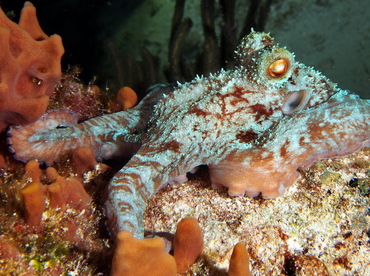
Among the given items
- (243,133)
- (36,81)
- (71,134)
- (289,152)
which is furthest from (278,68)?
(36,81)

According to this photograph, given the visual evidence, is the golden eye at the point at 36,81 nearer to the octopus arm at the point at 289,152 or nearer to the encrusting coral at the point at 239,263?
the octopus arm at the point at 289,152

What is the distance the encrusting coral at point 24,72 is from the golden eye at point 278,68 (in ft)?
6.30

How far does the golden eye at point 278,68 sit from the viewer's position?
2.65 meters

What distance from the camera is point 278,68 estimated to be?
8.79 ft

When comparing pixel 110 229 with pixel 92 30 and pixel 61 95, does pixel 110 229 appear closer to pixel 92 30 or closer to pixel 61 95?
pixel 61 95

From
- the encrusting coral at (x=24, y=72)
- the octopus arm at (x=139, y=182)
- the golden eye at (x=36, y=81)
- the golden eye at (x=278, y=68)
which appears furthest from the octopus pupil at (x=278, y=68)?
the golden eye at (x=36, y=81)

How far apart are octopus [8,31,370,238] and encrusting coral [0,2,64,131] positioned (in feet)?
0.98

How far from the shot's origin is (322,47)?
1241cm

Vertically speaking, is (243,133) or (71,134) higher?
(243,133)

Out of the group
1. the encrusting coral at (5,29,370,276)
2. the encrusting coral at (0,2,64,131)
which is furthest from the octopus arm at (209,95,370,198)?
the encrusting coral at (0,2,64,131)

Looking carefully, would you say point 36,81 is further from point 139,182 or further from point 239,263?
point 239,263

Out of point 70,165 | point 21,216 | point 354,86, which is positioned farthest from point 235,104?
point 354,86

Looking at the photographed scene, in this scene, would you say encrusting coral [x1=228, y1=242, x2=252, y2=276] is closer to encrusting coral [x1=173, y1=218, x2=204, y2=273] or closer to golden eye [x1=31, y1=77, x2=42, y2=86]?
encrusting coral [x1=173, y1=218, x2=204, y2=273]

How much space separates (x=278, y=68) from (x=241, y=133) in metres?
0.67
